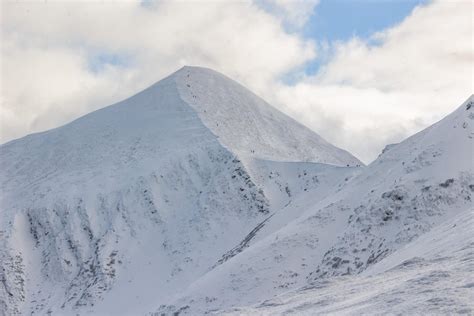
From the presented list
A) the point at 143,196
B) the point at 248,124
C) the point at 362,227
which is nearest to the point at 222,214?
the point at 143,196

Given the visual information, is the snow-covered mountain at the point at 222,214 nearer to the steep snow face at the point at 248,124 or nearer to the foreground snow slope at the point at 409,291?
the foreground snow slope at the point at 409,291

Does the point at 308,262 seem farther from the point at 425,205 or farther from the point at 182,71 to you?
the point at 182,71

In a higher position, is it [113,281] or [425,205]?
[113,281]

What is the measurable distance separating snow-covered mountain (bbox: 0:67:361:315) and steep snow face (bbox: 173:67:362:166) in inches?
15.9

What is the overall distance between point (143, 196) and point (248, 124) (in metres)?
28.9

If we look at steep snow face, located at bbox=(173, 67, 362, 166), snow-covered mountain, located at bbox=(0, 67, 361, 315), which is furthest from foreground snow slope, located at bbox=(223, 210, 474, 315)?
steep snow face, located at bbox=(173, 67, 362, 166)

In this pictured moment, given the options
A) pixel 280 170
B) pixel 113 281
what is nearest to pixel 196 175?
pixel 280 170

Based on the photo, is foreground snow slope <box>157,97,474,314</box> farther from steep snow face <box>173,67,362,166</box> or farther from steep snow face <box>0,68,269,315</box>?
steep snow face <box>173,67,362,166</box>

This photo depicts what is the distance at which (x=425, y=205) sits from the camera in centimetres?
5719

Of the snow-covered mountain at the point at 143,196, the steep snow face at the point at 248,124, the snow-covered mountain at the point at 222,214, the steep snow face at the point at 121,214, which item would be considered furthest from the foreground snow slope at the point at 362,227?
the steep snow face at the point at 248,124

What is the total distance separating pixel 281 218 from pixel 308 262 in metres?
16.8

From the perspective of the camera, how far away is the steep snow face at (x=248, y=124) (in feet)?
372

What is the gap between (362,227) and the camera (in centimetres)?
5988

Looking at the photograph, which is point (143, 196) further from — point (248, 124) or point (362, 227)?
point (362, 227)
